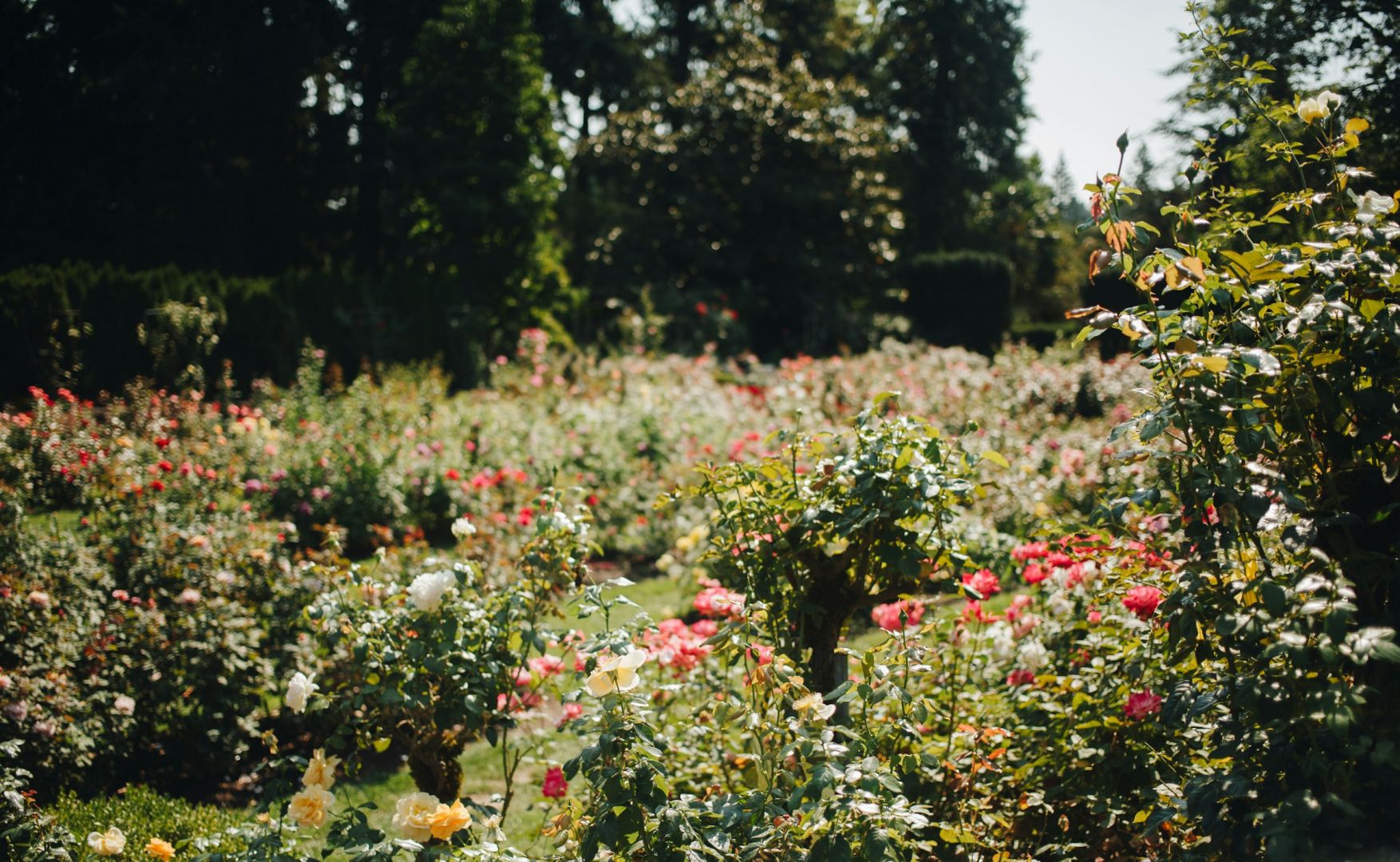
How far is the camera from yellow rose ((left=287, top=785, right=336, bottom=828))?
77.5 inches

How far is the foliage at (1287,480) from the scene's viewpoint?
149 cm

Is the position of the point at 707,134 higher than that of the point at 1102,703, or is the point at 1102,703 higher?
the point at 707,134

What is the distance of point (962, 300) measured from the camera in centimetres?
1852

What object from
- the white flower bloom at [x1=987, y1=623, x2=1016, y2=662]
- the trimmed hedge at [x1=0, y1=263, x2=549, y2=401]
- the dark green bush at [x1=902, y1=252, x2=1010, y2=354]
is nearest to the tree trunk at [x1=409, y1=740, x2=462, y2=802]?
the white flower bloom at [x1=987, y1=623, x2=1016, y2=662]

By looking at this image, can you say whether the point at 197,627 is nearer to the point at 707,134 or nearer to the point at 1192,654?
the point at 1192,654

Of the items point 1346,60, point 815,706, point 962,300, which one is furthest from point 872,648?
point 962,300

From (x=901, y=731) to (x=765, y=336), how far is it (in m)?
14.6

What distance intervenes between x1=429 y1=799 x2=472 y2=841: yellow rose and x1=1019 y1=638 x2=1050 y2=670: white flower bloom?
170 cm

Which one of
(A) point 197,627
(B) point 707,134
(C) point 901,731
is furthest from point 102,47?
(C) point 901,731

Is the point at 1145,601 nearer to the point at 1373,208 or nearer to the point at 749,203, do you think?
the point at 1373,208

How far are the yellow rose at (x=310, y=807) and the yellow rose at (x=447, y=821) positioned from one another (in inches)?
13.8

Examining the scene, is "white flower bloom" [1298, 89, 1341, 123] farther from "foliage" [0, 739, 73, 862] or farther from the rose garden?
"foliage" [0, 739, 73, 862]

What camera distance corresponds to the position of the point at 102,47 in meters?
13.6

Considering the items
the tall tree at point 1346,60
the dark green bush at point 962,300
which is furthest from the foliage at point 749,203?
the tall tree at point 1346,60
